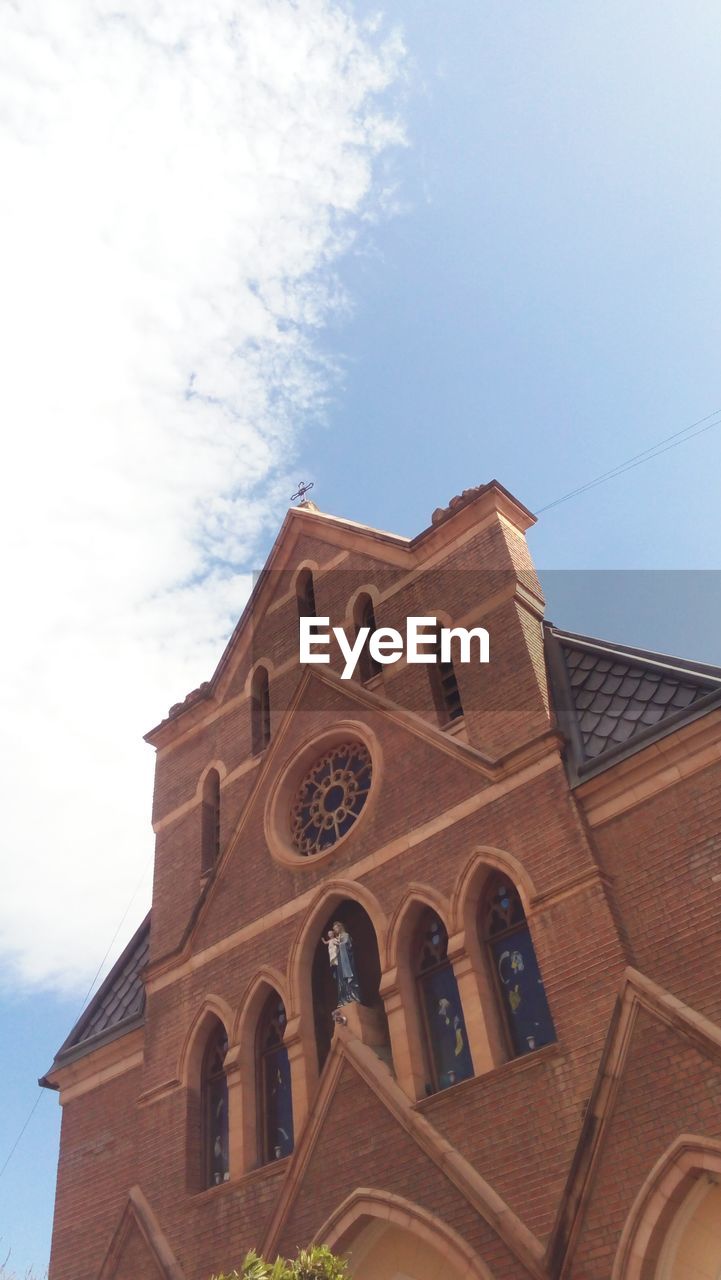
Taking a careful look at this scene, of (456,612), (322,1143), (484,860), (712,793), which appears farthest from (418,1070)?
(456,612)

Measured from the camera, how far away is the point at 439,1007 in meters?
12.8

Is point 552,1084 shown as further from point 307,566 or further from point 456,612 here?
point 307,566

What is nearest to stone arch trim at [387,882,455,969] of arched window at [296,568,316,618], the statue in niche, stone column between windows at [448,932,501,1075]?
stone column between windows at [448,932,501,1075]

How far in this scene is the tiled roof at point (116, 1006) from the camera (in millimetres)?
16891

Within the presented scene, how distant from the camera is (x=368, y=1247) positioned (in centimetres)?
1171

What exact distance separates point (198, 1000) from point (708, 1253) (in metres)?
8.07

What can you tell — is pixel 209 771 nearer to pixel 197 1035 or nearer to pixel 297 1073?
pixel 197 1035

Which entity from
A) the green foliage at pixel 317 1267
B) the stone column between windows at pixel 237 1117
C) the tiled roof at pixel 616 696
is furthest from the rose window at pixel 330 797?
the green foliage at pixel 317 1267

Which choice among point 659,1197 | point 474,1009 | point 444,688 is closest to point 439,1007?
point 474,1009

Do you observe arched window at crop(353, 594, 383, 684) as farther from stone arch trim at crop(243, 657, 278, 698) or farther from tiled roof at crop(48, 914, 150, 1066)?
tiled roof at crop(48, 914, 150, 1066)

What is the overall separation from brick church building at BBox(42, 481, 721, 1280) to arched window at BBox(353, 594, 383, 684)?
12 centimetres

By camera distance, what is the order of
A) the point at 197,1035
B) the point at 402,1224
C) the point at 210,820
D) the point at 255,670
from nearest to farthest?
the point at 402,1224 → the point at 197,1035 → the point at 210,820 → the point at 255,670

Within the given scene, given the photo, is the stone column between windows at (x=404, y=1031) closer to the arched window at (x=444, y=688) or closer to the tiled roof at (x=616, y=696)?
the tiled roof at (x=616, y=696)

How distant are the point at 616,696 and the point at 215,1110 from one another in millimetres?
7778
